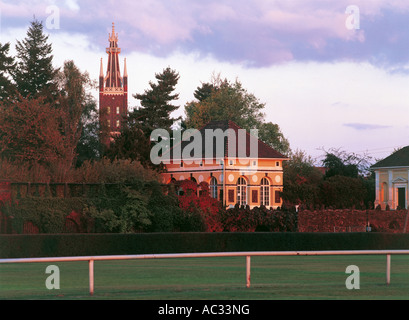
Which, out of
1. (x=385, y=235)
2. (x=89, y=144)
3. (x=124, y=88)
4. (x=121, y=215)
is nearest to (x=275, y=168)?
(x=89, y=144)

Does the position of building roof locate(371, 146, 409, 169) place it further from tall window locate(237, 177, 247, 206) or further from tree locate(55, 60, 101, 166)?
tree locate(55, 60, 101, 166)

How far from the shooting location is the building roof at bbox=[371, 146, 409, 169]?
78812 mm

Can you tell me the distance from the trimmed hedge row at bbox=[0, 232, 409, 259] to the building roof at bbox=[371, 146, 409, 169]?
108 feet

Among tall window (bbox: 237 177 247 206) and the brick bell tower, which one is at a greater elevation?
the brick bell tower

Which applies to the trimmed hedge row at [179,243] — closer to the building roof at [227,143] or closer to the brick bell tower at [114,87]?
the building roof at [227,143]

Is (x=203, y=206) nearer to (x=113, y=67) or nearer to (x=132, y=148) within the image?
(x=132, y=148)

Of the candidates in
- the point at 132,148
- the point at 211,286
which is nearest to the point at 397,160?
the point at 132,148

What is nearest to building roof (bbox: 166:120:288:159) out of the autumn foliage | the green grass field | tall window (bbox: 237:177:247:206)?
tall window (bbox: 237:177:247:206)

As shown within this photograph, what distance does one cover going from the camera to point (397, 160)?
3140 inches

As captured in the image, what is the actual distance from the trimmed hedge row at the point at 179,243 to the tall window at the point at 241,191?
23146 millimetres

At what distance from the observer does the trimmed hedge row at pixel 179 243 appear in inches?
1430

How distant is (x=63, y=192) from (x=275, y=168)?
1258 inches

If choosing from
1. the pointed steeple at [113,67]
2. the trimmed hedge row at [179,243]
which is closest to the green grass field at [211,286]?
the trimmed hedge row at [179,243]
